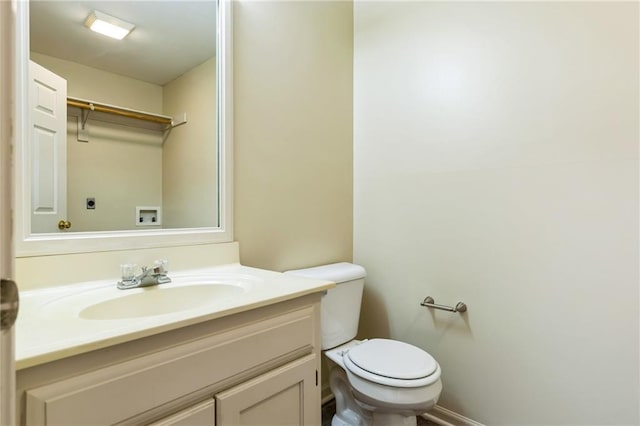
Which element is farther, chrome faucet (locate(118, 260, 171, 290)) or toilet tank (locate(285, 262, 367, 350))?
toilet tank (locate(285, 262, 367, 350))

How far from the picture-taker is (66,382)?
55 centimetres

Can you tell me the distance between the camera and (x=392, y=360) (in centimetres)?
129

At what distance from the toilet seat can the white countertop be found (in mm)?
452

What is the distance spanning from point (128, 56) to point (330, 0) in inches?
45.2

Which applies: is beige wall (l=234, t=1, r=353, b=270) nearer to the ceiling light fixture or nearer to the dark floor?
the ceiling light fixture

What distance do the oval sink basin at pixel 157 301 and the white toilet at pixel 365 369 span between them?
0.48 metres

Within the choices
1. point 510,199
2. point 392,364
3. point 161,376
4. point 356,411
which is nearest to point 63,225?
point 161,376

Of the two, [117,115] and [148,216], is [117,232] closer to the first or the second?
[148,216]

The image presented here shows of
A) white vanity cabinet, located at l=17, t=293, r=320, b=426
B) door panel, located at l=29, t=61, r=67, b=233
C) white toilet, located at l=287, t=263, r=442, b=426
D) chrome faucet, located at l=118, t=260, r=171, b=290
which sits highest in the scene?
door panel, located at l=29, t=61, r=67, b=233

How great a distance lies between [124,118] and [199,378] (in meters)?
0.98

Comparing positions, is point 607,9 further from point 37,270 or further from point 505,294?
point 37,270

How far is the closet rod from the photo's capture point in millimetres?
1086

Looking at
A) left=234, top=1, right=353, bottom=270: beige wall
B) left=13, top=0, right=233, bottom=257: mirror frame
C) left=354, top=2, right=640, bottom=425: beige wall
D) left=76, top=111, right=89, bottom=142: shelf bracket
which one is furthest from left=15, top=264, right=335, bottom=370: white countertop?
left=354, top=2, right=640, bottom=425: beige wall

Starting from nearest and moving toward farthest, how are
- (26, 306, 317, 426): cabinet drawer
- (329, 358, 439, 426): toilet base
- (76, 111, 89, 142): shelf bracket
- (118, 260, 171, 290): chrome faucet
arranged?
(26, 306, 317, 426): cabinet drawer
(118, 260, 171, 290): chrome faucet
(76, 111, 89, 142): shelf bracket
(329, 358, 439, 426): toilet base
